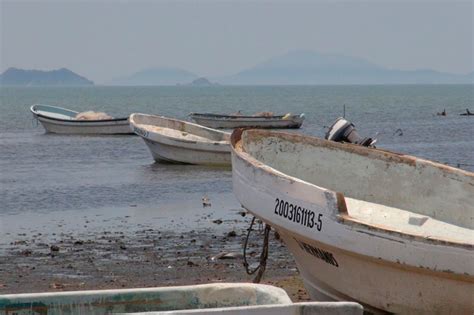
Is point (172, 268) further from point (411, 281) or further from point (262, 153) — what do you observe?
point (411, 281)

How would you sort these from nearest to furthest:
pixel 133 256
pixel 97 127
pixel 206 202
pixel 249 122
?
pixel 133 256, pixel 206 202, pixel 97 127, pixel 249 122

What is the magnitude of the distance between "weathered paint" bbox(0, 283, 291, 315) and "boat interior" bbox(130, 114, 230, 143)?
63.0 ft

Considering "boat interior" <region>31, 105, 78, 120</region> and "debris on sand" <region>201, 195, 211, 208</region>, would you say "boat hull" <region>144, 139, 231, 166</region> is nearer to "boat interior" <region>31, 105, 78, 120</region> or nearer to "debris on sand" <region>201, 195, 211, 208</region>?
"debris on sand" <region>201, 195, 211, 208</region>

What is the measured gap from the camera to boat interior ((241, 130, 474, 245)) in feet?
34.7

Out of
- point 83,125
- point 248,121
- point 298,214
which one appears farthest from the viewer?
point 248,121

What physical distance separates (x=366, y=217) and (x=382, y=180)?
0.70m

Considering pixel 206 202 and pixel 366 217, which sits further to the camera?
pixel 206 202

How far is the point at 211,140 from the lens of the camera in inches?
1098

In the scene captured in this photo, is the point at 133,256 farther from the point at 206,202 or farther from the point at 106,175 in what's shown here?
the point at 106,175

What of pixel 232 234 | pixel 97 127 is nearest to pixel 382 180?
pixel 232 234

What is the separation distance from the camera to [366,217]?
36.1 ft

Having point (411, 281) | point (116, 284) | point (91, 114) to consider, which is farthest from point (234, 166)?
point (91, 114)

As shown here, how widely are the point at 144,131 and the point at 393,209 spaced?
1717 cm

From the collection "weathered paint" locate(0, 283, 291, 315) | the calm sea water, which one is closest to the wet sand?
the calm sea water
